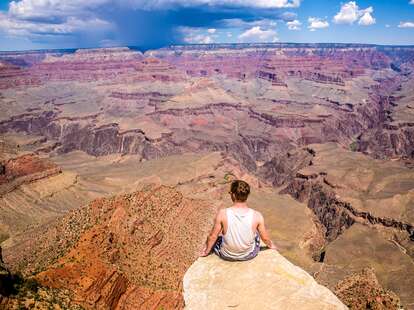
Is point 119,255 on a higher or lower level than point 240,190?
lower

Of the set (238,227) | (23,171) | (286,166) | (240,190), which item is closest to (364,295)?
(238,227)

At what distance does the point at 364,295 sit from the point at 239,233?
24291 millimetres

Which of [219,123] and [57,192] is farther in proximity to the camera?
[219,123]

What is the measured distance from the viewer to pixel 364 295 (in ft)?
109

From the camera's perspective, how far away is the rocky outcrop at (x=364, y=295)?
104 feet

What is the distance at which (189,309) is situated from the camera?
13633mm

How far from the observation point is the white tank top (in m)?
13.9

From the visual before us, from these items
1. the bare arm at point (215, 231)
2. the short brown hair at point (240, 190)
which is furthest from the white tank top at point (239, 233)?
the short brown hair at point (240, 190)

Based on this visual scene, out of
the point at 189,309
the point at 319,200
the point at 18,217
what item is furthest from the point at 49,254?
the point at 319,200

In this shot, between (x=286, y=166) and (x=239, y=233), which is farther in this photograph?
(x=286, y=166)

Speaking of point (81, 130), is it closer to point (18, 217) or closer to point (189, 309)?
point (18, 217)

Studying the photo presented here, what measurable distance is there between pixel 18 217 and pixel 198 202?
38.6m

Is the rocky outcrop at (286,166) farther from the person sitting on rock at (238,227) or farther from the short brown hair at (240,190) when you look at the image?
the short brown hair at (240,190)

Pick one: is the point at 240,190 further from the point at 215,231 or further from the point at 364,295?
the point at 364,295
